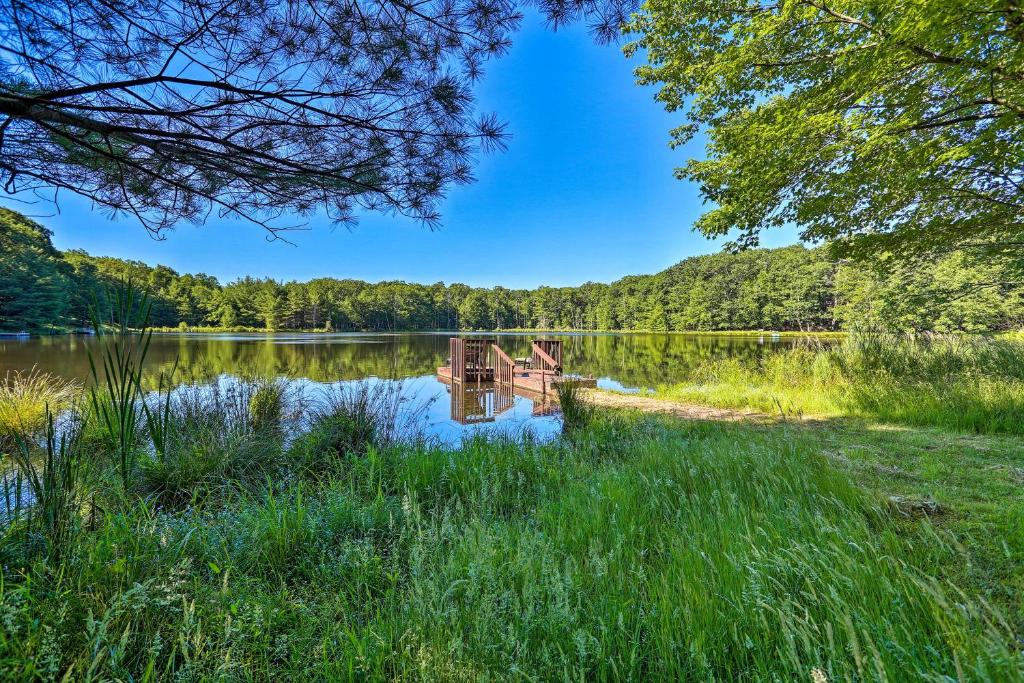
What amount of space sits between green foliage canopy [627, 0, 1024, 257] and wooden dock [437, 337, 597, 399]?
258 inches

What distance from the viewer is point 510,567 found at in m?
1.94

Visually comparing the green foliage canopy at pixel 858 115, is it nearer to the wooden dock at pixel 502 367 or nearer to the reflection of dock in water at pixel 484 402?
the reflection of dock in water at pixel 484 402

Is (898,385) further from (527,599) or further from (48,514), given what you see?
(48,514)

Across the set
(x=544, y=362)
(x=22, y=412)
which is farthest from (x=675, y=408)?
(x=22, y=412)

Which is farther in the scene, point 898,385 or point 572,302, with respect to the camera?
point 572,302

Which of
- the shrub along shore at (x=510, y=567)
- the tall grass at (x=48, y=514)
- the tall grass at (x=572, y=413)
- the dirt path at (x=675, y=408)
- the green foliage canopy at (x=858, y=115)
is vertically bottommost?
the dirt path at (x=675, y=408)

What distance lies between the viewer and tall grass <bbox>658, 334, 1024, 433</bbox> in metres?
5.82

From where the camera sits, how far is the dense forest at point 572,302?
93.8ft

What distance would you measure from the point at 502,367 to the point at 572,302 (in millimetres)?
85273

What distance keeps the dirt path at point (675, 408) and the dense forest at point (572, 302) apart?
77.1ft

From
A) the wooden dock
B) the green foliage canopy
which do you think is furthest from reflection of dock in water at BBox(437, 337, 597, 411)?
the green foliage canopy

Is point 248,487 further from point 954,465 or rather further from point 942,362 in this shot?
point 942,362

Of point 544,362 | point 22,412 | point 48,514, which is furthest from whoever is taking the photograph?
point 544,362

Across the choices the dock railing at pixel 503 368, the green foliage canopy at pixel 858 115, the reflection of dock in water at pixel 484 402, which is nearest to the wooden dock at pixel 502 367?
the dock railing at pixel 503 368
